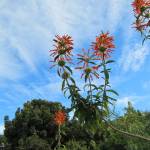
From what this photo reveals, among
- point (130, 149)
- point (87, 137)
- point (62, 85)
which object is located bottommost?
point (62, 85)

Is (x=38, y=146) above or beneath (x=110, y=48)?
above

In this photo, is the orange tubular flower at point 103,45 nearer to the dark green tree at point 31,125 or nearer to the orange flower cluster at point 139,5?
the orange flower cluster at point 139,5

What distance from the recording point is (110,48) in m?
6.95

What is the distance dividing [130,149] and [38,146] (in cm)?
2167

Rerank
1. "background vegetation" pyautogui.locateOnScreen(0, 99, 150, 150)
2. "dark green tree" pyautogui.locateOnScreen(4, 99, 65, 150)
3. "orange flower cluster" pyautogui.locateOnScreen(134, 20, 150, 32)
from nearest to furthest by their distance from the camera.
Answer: "orange flower cluster" pyautogui.locateOnScreen(134, 20, 150, 32) < "background vegetation" pyautogui.locateOnScreen(0, 99, 150, 150) < "dark green tree" pyautogui.locateOnScreen(4, 99, 65, 150)

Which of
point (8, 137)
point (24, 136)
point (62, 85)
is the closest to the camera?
point (62, 85)

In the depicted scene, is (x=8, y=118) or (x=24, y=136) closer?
(x=24, y=136)

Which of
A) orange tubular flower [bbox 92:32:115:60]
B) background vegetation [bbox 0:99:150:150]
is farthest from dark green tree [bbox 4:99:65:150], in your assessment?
orange tubular flower [bbox 92:32:115:60]

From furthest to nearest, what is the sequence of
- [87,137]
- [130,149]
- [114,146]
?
1. [87,137]
2. [114,146]
3. [130,149]

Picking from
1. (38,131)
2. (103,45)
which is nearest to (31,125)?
(38,131)

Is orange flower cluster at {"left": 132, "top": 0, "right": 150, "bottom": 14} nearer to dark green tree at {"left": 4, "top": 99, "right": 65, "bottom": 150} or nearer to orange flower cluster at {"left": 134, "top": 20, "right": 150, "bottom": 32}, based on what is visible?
orange flower cluster at {"left": 134, "top": 20, "right": 150, "bottom": 32}

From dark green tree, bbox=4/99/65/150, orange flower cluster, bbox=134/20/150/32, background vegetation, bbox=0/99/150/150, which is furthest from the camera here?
dark green tree, bbox=4/99/65/150

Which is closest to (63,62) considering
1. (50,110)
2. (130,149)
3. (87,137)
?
(130,149)

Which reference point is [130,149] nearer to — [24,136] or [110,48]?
[110,48]
